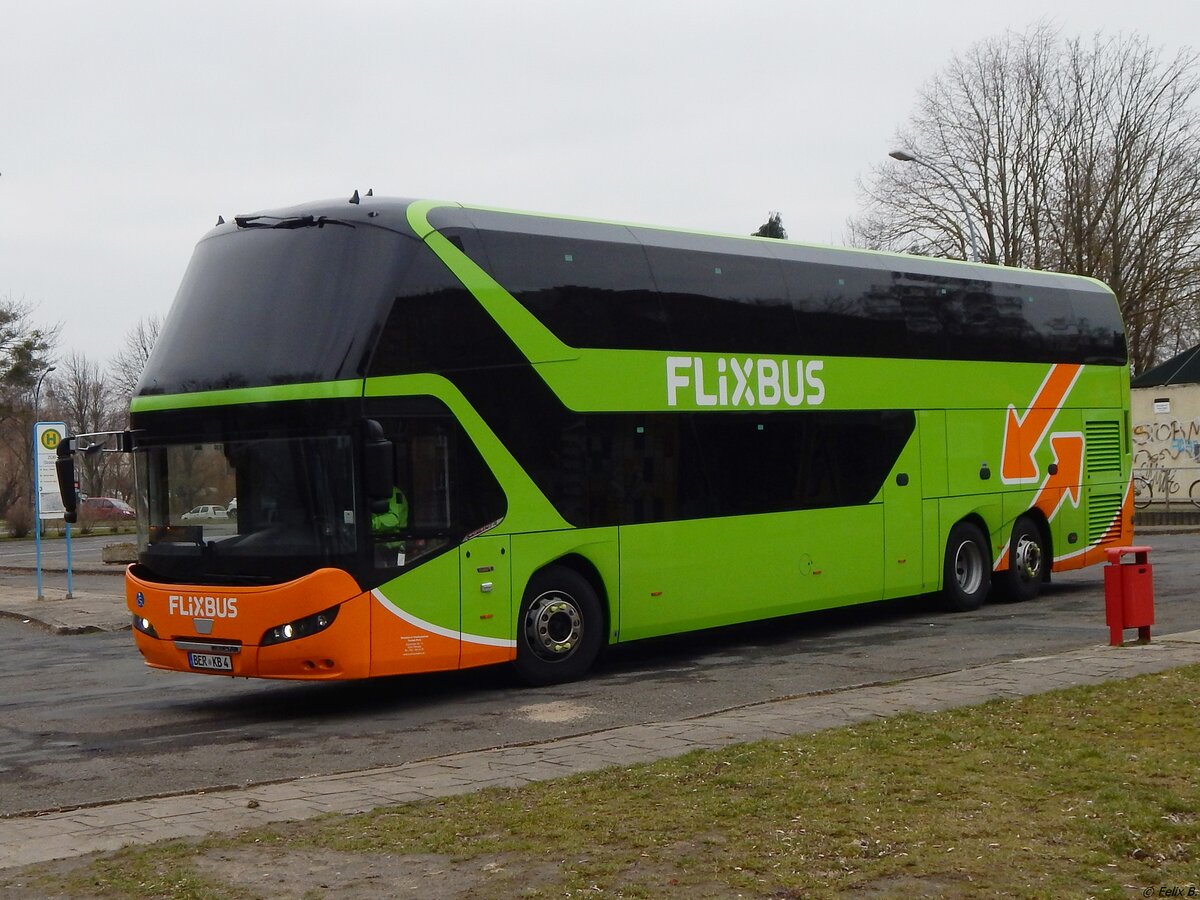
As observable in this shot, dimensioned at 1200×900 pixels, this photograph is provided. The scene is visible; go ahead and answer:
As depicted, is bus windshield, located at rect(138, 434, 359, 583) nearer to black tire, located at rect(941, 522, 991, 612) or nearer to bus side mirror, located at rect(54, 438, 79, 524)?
bus side mirror, located at rect(54, 438, 79, 524)

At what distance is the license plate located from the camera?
11.3 metres

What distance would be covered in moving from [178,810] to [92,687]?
690 cm

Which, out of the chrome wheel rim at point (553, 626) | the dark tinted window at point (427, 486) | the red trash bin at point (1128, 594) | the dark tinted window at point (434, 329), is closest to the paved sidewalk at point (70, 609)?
the chrome wheel rim at point (553, 626)

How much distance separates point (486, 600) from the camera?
12.0 m

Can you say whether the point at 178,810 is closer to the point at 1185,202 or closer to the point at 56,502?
the point at 56,502

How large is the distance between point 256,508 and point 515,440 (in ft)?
7.25

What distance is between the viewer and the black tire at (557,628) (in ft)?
41.0

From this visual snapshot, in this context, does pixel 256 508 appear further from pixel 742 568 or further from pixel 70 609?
pixel 70 609

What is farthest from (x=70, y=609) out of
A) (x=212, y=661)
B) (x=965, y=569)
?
(x=965, y=569)

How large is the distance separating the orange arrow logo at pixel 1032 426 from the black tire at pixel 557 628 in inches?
273

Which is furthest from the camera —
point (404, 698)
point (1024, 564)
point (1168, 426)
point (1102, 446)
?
point (1168, 426)

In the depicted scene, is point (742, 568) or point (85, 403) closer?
point (742, 568)

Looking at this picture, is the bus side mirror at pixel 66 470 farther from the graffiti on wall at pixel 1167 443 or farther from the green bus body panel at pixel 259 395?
the graffiti on wall at pixel 1167 443

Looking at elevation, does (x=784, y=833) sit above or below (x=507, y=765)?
above
